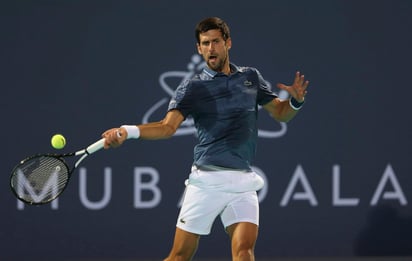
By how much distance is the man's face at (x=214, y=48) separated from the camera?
5.32 meters

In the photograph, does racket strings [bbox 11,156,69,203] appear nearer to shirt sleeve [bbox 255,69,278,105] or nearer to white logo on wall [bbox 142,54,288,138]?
shirt sleeve [bbox 255,69,278,105]

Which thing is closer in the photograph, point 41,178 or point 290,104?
point 41,178

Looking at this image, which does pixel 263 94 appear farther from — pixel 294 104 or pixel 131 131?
pixel 131 131

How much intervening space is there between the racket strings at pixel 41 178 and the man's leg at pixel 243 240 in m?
1.02

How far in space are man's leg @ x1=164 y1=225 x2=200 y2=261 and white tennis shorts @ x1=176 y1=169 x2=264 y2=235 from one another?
32mm

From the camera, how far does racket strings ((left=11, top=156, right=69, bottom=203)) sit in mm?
5246

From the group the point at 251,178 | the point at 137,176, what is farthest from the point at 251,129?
the point at 137,176

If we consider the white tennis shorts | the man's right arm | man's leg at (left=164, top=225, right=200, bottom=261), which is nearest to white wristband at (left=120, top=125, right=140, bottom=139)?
the man's right arm

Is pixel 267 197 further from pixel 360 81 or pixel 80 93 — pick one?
pixel 80 93

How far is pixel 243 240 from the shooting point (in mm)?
5188

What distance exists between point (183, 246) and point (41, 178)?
3.01 ft

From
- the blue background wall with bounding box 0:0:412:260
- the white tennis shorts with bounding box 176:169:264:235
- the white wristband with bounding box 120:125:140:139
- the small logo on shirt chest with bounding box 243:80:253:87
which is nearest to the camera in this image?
the white wristband with bounding box 120:125:140:139

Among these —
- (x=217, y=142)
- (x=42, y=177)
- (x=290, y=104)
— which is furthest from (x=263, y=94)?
(x=42, y=177)

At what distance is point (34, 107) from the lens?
7445 millimetres
